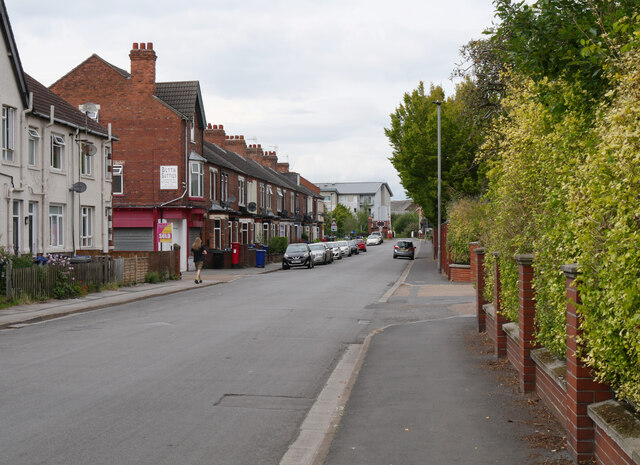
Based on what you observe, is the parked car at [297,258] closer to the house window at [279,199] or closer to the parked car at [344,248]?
the parked car at [344,248]

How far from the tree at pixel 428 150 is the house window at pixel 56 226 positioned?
2119 cm

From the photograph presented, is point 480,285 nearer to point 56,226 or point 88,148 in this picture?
point 56,226

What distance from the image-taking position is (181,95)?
40812 millimetres

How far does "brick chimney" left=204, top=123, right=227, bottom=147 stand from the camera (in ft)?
185

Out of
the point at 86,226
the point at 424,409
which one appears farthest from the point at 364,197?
the point at 424,409

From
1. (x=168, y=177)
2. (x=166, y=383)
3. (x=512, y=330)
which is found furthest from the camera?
(x=168, y=177)

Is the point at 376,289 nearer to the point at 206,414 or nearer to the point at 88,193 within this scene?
the point at 88,193

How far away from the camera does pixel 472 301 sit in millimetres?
19875

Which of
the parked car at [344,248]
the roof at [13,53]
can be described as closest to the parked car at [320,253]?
the parked car at [344,248]

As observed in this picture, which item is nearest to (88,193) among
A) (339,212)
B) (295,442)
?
(295,442)

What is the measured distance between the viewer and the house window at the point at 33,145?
25233 mm

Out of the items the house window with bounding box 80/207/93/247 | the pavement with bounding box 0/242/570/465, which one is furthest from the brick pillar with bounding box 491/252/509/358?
the house window with bounding box 80/207/93/247

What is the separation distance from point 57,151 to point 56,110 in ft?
5.42

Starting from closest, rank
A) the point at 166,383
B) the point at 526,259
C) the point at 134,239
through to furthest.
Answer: the point at 526,259 < the point at 166,383 < the point at 134,239
